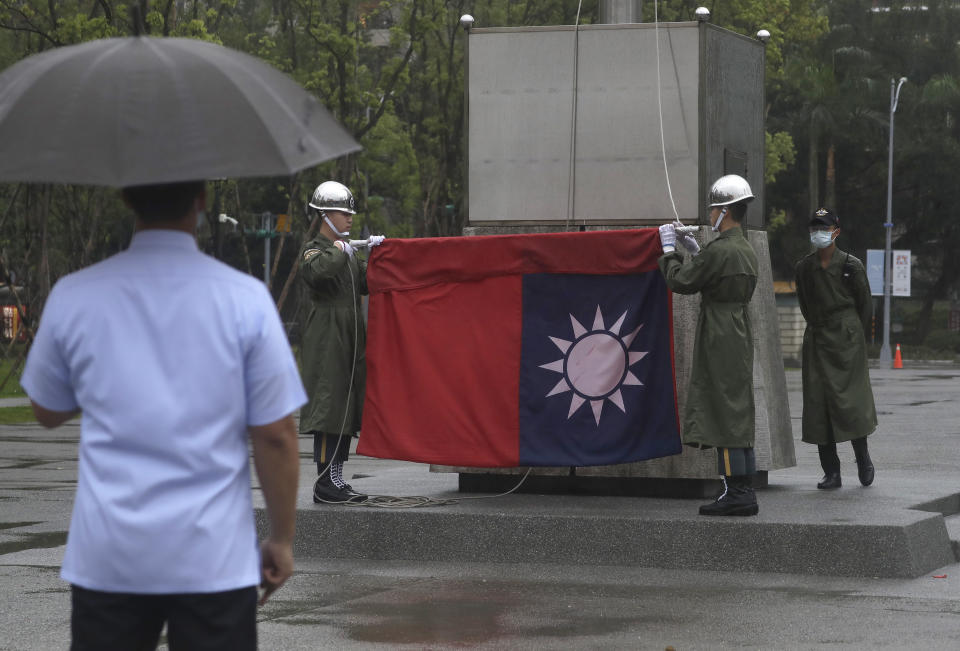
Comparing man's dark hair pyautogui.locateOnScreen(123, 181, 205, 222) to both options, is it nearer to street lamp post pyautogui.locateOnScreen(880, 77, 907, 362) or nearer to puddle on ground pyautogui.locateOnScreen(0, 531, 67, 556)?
puddle on ground pyautogui.locateOnScreen(0, 531, 67, 556)

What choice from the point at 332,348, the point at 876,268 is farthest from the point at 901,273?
the point at 332,348

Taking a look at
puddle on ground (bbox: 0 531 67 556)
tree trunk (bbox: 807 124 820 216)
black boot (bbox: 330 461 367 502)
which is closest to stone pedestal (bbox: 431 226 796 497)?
black boot (bbox: 330 461 367 502)

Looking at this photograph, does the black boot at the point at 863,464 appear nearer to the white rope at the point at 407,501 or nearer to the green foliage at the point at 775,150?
the white rope at the point at 407,501

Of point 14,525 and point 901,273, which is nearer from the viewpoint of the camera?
point 14,525

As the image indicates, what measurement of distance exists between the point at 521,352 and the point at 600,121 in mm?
1548

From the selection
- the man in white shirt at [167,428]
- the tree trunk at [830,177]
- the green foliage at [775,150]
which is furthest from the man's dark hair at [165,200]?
the tree trunk at [830,177]

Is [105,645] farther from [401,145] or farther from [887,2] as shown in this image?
[887,2]

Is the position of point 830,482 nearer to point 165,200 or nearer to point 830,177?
point 165,200

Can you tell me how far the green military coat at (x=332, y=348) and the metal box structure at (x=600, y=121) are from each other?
1192 millimetres

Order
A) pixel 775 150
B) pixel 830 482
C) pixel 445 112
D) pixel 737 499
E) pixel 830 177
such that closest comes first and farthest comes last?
pixel 737 499 < pixel 830 482 < pixel 445 112 < pixel 775 150 < pixel 830 177

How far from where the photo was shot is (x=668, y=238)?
29.4 ft

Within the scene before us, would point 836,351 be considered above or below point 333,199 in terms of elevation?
below

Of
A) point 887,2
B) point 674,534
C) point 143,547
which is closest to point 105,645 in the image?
point 143,547

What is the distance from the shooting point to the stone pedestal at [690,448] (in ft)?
30.9
